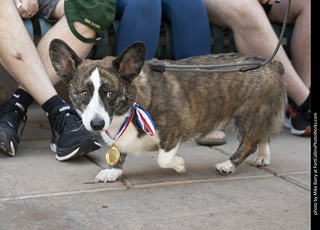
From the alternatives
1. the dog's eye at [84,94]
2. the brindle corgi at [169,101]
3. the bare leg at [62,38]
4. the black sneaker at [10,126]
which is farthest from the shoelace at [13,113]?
the dog's eye at [84,94]

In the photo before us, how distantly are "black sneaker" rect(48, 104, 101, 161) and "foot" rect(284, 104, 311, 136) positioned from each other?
184 centimetres

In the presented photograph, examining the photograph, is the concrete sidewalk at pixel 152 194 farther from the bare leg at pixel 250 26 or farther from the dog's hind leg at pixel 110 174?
the bare leg at pixel 250 26

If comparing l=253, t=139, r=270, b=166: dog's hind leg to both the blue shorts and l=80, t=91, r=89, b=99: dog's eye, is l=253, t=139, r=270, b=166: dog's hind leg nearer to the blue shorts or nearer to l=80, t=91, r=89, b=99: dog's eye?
the blue shorts

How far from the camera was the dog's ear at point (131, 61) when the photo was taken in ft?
8.16

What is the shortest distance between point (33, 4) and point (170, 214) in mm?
1962

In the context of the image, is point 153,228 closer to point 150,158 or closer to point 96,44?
point 150,158

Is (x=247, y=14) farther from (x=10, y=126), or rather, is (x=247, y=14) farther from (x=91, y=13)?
(x=10, y=126)

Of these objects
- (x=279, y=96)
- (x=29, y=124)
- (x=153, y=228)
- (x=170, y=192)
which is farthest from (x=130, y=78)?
(x=29, y=124)

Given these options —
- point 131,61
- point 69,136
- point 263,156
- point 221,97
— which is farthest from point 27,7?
point 263,156

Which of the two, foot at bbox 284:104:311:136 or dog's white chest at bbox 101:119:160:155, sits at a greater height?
dog's white chest at bbox 101:119:160:155

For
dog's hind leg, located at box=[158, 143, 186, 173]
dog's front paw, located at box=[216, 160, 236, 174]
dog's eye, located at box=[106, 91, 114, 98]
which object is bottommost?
dog's front paw, located at box=[216, 160, 236, 174]

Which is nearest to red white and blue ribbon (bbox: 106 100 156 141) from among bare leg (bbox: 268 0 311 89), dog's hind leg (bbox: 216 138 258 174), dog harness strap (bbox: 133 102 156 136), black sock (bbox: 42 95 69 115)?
dog harness strap (bbox: 133 102 156 136)

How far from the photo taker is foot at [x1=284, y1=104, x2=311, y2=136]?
13.0 feet

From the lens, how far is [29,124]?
428cm
